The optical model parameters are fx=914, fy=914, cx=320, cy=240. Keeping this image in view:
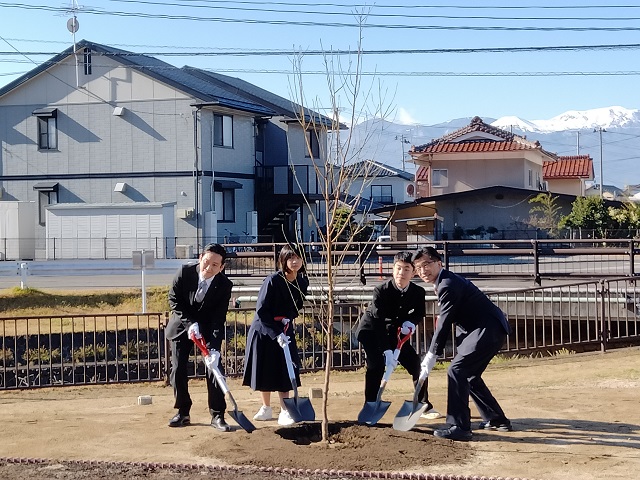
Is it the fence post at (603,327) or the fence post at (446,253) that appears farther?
the fence post at (446,253)

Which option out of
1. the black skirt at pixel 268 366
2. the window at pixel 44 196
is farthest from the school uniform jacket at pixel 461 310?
the window at pixel 44 196

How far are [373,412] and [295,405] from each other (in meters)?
0.70

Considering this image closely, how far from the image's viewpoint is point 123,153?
36.7m

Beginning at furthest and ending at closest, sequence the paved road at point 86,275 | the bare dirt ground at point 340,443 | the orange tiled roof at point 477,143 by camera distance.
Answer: the orange tiled roof at point 477,143
the paved road at point 86,275
the bare dirt ground at point 340,443

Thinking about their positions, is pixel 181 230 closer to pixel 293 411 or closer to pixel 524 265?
pixel 524 265

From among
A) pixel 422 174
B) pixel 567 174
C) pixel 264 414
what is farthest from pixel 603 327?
pixel 567 174

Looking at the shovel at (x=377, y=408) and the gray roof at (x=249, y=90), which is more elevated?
the gray roof at (x=249, y=90)

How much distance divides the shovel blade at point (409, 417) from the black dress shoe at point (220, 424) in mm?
1478

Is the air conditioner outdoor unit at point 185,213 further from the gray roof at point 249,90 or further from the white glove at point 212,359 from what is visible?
A: the white glove at point 212,359

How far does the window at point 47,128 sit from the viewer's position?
37.3 m

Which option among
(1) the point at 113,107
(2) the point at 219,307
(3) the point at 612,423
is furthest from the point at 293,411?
(1) the point at 113,107

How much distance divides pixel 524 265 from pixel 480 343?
14765 mm

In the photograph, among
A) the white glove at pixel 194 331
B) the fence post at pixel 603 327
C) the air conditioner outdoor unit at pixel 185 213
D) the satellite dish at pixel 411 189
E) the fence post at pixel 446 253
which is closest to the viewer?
the white glove at pixel 194 331

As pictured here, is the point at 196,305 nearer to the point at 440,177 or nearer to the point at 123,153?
the point at 123,153
